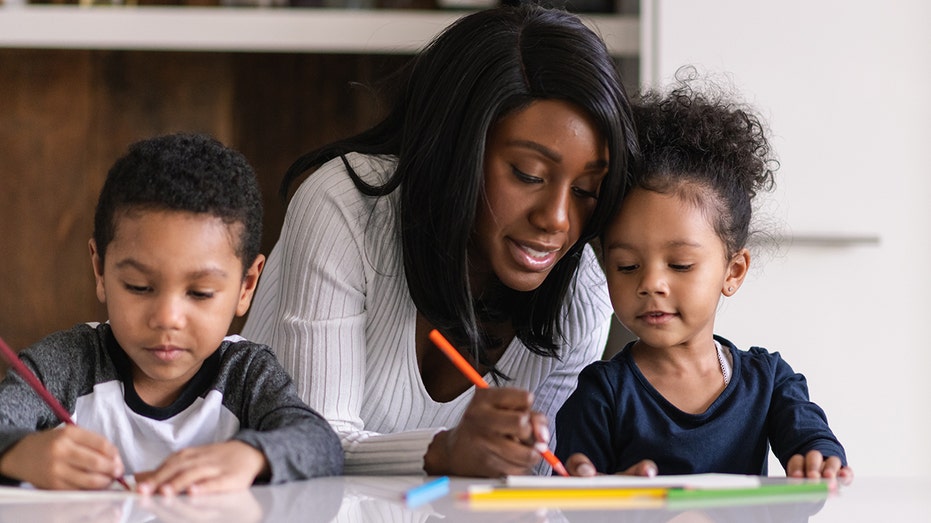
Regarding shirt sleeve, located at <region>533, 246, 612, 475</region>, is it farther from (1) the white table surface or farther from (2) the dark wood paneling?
(2) the dark wood paneling

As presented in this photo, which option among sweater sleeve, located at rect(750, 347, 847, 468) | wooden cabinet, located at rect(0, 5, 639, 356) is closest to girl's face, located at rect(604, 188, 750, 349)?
sweater sleeve, located at rect(750, 347, 847, 468)

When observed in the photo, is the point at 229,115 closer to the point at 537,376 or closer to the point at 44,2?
the point at 44,2

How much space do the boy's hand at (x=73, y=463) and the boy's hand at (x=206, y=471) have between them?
0.10 feet

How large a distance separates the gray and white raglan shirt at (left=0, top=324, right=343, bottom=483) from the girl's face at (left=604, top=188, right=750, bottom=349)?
41cm

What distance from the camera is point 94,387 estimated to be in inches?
43.2

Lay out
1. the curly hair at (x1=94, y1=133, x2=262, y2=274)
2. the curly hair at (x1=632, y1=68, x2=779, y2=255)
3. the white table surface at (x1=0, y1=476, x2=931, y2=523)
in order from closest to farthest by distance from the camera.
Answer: the white table surface at (x1=0, y1=476, x2=931, y2=523) → the curly hair at (x1=94, y1=133, x2=262, y2=274) → the curly hair at (x1=632, y1=68, x2=779, y2=255)

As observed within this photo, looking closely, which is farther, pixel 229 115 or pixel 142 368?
pixel 229 115

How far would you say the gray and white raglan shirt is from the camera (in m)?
1.05

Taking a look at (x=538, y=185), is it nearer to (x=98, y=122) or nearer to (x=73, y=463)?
(x=73, y=463)

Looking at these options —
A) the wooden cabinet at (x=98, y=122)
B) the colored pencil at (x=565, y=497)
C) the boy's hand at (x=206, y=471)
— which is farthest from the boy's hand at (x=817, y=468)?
the wooden cabinet at (x=98, y=122)

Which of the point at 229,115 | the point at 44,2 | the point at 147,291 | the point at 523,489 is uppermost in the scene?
the point at 44,2

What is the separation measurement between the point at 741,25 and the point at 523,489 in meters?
1.71

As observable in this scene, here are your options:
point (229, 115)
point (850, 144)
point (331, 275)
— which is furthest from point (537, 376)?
point (229, 115)

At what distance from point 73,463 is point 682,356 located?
2.42ft
